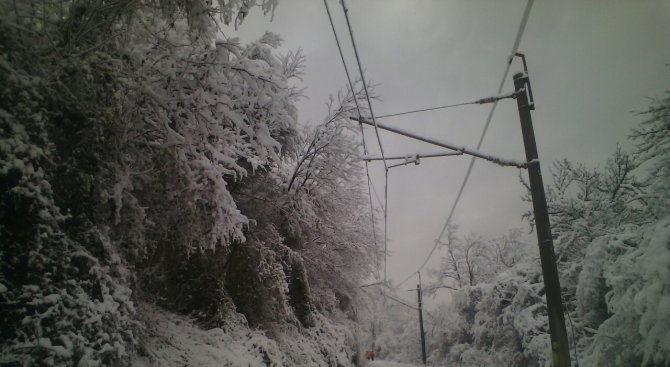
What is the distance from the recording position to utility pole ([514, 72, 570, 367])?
5.37 meters

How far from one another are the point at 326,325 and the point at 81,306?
33.7ft

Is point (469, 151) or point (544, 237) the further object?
point (469, 151)

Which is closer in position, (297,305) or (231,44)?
(231,44)

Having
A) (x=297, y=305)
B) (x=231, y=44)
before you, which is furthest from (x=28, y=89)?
(x=297, y=305)

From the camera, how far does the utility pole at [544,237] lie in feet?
17.6

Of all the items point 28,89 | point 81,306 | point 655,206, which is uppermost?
point 655,206

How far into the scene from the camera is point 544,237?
227 inches

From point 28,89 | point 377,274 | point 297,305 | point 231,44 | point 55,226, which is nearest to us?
point 28,89

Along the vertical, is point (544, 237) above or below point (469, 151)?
below

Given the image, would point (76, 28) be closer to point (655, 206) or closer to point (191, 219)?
point (191, 219)

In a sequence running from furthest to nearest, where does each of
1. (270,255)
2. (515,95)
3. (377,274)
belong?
(377,274)
(270,255)
(515,95)

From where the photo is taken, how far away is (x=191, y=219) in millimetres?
5789

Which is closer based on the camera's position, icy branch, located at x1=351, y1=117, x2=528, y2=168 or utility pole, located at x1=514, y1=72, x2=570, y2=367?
utility pole, located at x1=514, y1=72, x2=570, y2=367

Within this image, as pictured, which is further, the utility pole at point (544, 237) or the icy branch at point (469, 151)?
the icy branch at point (469, 151)
